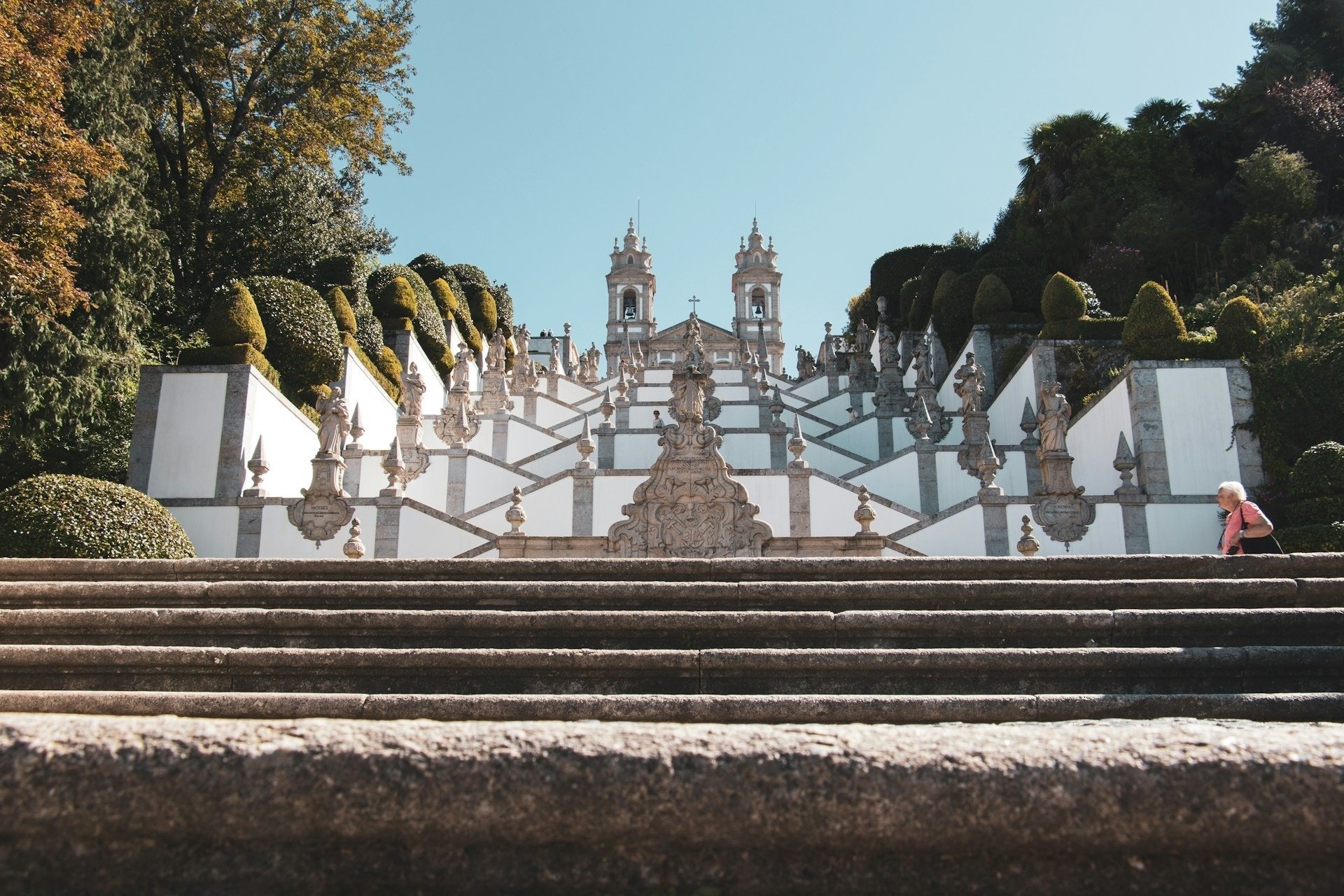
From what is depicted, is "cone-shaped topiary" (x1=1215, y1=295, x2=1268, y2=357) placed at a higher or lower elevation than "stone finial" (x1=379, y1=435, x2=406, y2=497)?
higher

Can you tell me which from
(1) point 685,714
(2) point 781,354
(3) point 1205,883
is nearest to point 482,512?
(1) point 685,714

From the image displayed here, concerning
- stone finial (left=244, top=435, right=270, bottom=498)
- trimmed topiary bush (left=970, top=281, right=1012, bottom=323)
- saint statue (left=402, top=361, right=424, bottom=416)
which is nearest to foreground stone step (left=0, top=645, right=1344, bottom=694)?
stone finial (left=244, top=435, right=270, bottom=498)

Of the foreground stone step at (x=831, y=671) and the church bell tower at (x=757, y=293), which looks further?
the church bell tower at (x=757, y=293)

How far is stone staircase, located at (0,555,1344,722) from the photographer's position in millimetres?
4785

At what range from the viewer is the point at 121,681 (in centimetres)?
543

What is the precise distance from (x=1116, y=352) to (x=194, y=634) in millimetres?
19333

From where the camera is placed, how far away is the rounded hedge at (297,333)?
19.3 metres

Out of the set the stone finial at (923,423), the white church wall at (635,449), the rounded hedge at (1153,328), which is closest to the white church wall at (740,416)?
the white church wall at (635,449)

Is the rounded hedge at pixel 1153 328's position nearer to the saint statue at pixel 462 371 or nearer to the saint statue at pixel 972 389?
the saint statue at pixel 972 389

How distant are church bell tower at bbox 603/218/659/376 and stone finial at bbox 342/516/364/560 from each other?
48980mm

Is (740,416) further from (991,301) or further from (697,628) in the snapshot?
(697,628)

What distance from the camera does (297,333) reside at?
19297 millimetres

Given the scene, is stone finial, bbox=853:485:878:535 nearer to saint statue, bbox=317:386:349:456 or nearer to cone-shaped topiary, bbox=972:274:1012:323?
saint statue, bbox=317:386:349:456

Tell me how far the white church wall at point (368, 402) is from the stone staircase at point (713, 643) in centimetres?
1450
